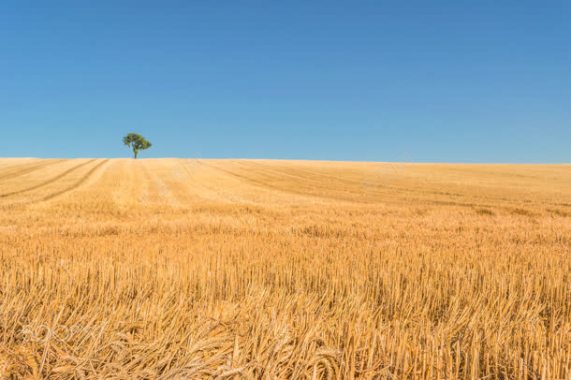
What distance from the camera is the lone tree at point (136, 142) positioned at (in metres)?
91.8

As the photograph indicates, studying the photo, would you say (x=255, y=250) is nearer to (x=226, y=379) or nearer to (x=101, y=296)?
(x=101, y=296)

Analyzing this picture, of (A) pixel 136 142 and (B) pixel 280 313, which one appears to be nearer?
(B) pixel 280 313

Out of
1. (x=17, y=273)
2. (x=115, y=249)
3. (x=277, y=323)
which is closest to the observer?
(x=277, y=323)

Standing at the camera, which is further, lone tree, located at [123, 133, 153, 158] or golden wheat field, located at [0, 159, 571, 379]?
lone tree, located at [123, 133, 153, 158]

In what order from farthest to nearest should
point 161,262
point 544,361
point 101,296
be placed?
point 161,262 < point 101,296 < point 544,361

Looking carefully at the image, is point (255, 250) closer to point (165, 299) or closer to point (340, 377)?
point (165, 299)

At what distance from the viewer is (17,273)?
436 centimetres

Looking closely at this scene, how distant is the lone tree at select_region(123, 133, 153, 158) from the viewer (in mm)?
91794

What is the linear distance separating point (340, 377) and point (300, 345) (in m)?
0.36

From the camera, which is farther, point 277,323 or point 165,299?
point 165,299

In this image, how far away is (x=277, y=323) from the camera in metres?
2.83

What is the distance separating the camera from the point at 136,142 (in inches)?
3649

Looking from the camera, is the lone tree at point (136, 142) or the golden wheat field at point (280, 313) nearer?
the golden wheat field at point (280, 313)

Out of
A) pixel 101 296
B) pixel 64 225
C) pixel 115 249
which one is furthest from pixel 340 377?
pixel 64 225
